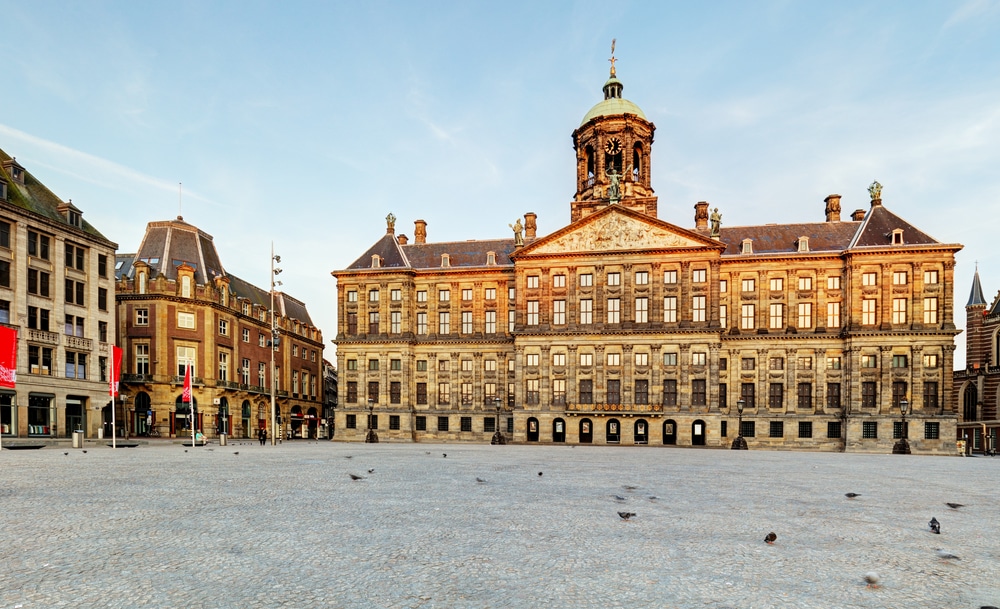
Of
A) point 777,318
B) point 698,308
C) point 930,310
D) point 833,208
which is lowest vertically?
point 777,318

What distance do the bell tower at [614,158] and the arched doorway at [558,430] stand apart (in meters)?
23.4

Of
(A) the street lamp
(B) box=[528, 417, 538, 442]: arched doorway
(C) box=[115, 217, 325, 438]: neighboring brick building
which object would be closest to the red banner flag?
(C) box=[115, 217, 325, 438]: neighboring brick building

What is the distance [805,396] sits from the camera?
59.1 metres

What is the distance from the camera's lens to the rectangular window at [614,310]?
5947cm

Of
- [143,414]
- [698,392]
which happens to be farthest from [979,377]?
[143,414]

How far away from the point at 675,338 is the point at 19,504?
5313cm

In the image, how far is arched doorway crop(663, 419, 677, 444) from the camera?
57094 mm

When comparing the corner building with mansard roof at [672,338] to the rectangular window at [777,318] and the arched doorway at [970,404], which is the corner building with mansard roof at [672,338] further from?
the arched doorway at [970,404]

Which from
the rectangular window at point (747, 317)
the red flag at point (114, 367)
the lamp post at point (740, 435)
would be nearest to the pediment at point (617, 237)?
the rectangular window at point (747, 317)

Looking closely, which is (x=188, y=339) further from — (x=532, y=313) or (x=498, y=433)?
(x=532, y=313)

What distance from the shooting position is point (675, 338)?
2256 inches

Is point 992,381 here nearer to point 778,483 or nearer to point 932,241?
point 932,241

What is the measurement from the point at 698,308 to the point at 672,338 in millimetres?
4113

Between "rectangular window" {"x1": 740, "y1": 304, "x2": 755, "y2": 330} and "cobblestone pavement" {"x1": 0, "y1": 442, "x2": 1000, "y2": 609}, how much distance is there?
46201 millimetres
